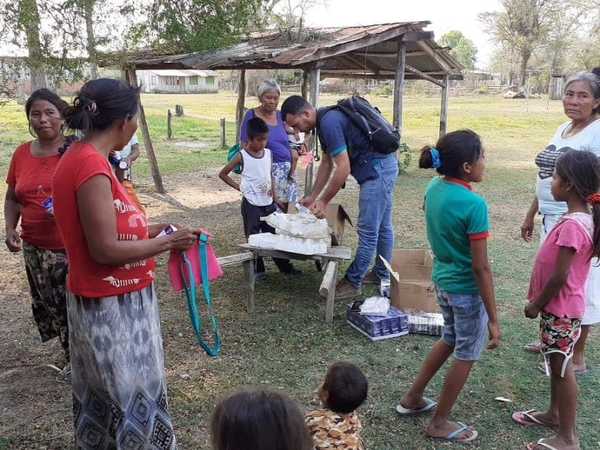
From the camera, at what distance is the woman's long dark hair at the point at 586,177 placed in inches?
105

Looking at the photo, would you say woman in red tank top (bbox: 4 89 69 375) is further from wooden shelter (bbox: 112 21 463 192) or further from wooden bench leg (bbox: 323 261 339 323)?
wooden shelter (bbox: 112 21 463 192)

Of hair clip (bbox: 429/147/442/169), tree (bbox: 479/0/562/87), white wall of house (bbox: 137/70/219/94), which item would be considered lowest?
hair clip (bbox: 429/147/442/169)

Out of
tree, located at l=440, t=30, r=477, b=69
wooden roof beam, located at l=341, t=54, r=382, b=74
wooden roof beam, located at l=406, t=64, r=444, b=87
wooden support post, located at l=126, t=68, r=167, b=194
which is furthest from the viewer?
tree, located at l=440, t=30, r=477, b=69

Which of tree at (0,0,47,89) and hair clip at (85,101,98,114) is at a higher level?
tree at (0,0,47,89)

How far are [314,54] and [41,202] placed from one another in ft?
17.0

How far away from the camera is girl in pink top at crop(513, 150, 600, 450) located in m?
2.64

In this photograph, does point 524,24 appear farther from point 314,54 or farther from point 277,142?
point 277,142

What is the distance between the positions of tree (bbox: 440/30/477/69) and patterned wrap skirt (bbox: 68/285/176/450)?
3149 inches

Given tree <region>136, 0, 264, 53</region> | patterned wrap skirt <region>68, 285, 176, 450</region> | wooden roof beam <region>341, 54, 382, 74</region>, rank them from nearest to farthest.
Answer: patterned wrap skirt <region>68, 285, 176, 450</region> → tree <region>136, 0, 264, 53</region> → wooden roof beam <region>341, 54, 382, 74</region>

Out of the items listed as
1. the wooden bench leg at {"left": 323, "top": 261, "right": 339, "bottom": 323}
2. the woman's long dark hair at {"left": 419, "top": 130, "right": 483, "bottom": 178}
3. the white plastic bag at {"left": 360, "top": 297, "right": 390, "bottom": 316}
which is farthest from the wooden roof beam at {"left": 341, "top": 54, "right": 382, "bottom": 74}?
the woman's long dark hair at {"left": 419, "top": 130, "right": 483, "bottom": 178}

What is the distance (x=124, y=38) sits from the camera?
21.2ft

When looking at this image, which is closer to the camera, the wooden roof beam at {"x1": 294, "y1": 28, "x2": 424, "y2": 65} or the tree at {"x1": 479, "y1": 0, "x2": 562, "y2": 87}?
the wooden roof beam at {"x1": 294, "y1": 28, "x2": 424, "y2": 65}

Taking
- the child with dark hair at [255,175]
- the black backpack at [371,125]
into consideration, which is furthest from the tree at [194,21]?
the black backpack at [371,125]

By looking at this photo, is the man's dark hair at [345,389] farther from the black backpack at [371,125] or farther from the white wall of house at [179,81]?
the white wall of house at [179,81]
